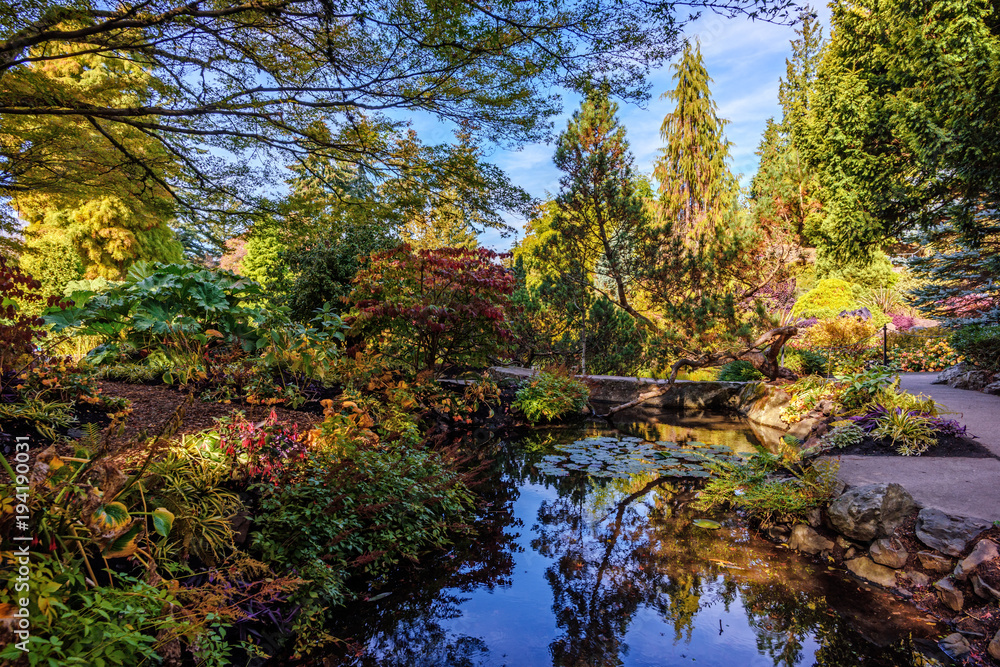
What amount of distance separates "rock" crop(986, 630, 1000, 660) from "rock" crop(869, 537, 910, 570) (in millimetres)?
847

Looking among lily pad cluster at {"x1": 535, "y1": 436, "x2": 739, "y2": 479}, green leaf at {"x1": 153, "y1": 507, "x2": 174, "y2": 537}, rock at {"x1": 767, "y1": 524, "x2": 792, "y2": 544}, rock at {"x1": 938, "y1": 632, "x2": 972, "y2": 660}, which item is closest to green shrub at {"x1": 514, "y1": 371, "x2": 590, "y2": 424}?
lily pad cluster at {"x1": 535, "y1": 436, "x2": 739, "y2": 479}

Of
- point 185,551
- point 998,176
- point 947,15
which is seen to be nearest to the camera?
point 185,551

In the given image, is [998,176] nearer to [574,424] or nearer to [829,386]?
[829,386]

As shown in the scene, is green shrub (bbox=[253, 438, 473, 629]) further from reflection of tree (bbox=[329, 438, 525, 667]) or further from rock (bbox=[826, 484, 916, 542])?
rock (bbox=[826, 484, 916, 542])

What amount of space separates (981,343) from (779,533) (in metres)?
6.55

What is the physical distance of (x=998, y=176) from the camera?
5824 mm

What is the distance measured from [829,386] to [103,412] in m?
8.35

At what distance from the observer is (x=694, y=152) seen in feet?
55.9

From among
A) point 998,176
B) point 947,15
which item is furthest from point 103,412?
point 947,15

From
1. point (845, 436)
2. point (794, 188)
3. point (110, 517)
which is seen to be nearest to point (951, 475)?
point (845, 436)

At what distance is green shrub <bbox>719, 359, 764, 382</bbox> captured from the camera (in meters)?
10.2

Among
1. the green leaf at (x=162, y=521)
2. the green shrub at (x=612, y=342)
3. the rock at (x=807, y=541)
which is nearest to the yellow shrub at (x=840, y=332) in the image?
the green shrub at (x=612, y=342)

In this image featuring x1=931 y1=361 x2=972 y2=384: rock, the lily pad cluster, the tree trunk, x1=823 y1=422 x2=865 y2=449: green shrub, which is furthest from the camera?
x1=931 y1=361 x2=972 y2=384: rock

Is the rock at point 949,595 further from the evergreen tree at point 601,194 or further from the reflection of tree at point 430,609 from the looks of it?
the evergreen tree at point 601,194
